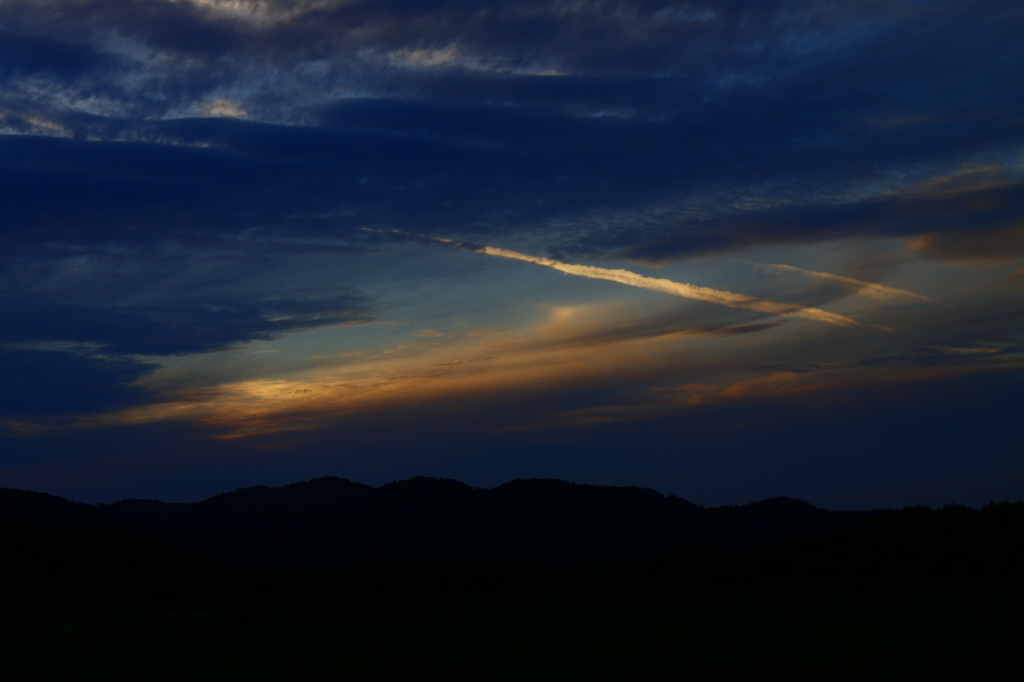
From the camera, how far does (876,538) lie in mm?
54438

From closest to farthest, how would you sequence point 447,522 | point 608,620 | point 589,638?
point 589,638 < point 608,620 < point 447,522

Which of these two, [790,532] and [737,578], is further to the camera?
[790,532]

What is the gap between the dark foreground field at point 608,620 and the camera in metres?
19.6

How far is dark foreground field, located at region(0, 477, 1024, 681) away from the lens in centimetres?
1964

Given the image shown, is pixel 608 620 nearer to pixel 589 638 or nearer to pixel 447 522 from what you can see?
pixel 589 638

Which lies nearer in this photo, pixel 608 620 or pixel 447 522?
pixel 608 620

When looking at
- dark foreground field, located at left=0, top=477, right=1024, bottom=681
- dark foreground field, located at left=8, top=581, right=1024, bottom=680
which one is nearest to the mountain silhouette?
dark foreground field, located at left=0, top=477, right=1024, bottom=681

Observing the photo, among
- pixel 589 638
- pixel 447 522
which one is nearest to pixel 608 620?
pixel 589 638

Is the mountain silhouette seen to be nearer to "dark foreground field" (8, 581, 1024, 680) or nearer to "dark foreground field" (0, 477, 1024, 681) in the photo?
"dark foreground field" (0, 477, 1024, 681)

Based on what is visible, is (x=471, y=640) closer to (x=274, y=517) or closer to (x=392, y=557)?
(x=392, y=557)

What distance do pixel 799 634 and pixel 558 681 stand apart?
7857 millimetres

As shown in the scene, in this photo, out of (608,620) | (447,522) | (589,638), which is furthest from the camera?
(447,522)

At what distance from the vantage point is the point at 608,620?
28.5m

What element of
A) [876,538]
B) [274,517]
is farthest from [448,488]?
[876,538]
